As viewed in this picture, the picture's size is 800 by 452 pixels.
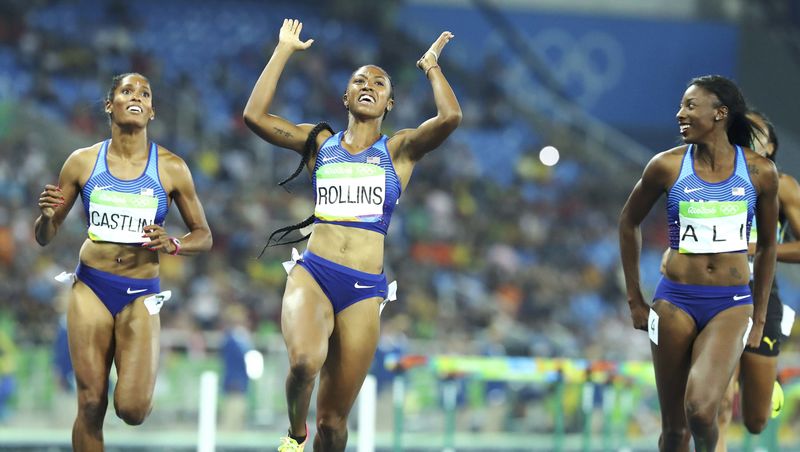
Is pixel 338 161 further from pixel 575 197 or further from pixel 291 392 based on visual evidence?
pixel 575 197

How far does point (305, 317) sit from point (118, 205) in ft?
4.33

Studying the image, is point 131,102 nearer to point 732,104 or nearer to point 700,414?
point 732,104

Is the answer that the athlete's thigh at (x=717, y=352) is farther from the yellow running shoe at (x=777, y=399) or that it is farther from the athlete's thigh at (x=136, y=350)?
the athlete's thigh at (x=136, y=350)

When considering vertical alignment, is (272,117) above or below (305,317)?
above

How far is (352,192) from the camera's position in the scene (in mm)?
7117

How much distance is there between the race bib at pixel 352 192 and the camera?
7.12m

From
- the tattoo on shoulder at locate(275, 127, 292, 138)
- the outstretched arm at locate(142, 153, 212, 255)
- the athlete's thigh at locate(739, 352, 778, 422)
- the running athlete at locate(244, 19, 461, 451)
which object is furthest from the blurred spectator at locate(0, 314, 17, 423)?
the athlete's thigh at locate(739, 352, 778, 422)

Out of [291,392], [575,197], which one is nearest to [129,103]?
[291,392]

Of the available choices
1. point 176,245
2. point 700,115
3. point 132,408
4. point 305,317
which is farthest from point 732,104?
point 132,408

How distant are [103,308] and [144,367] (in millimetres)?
407

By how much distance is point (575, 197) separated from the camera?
22.1 metres

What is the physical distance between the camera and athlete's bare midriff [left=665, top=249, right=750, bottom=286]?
7152 millimetres

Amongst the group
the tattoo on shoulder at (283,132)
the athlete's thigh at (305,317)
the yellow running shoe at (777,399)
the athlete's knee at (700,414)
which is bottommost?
the athlete's knee at (700,414)

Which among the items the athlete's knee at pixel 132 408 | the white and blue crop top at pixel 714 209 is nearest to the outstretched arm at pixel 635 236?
the white and blue crop top at pixel 714 209
